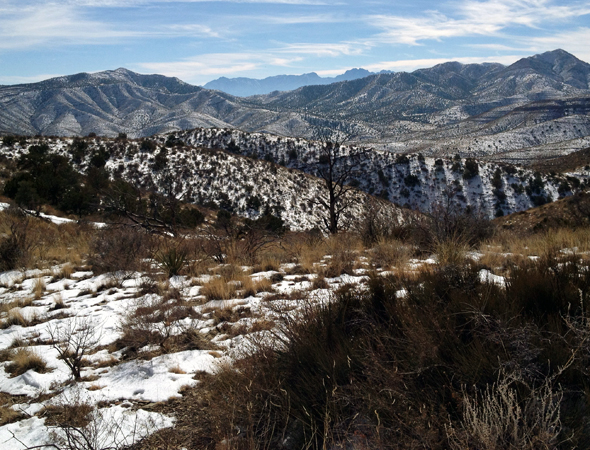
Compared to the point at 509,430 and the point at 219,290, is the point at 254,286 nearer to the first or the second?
the point at 219,290

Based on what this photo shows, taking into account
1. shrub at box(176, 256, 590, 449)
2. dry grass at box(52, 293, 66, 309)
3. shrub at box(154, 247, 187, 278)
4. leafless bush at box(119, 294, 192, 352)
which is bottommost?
dry grass at box(52, 293, 66, 309)

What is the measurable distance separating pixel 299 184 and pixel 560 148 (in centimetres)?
10400

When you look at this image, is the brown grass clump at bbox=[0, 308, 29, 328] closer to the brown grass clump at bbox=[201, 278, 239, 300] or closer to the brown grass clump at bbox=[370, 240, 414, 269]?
the brown grass clump at bbox=[201, 278, 239, 300]

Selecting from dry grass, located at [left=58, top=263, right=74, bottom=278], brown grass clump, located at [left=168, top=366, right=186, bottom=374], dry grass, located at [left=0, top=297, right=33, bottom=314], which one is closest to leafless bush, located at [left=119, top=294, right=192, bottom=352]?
brown grass clump, located at [left=168, top=366, right=186, bottom=374]

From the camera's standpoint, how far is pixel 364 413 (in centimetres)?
217

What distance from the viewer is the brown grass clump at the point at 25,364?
11.9 ft

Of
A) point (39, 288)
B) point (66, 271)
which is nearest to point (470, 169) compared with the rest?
point (66, 271)

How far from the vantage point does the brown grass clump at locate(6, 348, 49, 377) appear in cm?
364

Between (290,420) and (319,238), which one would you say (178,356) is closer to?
(290,420)

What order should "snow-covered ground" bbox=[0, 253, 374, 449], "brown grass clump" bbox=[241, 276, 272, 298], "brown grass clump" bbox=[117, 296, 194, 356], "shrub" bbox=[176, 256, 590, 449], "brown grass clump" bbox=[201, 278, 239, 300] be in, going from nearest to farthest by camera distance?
"shrub" bbox=[176, 256, 590, 449] → "snow-covered ground" bbox=[0, 253, 374, 449] → "brown grass clump" bbox=[117, 296, 194, 356] → "brown grass clump" bbox=[201, 278, 239, 300] → "brown grass clump" bbox=[241, 276, 272, 298]

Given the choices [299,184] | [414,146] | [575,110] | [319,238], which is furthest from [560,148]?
[319,238]

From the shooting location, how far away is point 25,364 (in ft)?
12.1

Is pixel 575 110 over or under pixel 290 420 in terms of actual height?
over

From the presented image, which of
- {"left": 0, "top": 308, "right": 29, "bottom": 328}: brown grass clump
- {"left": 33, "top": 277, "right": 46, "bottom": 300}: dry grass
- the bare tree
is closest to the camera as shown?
{"left": 0, "top": 308, "right": 29, "bottom": 328}: brown grass clump
